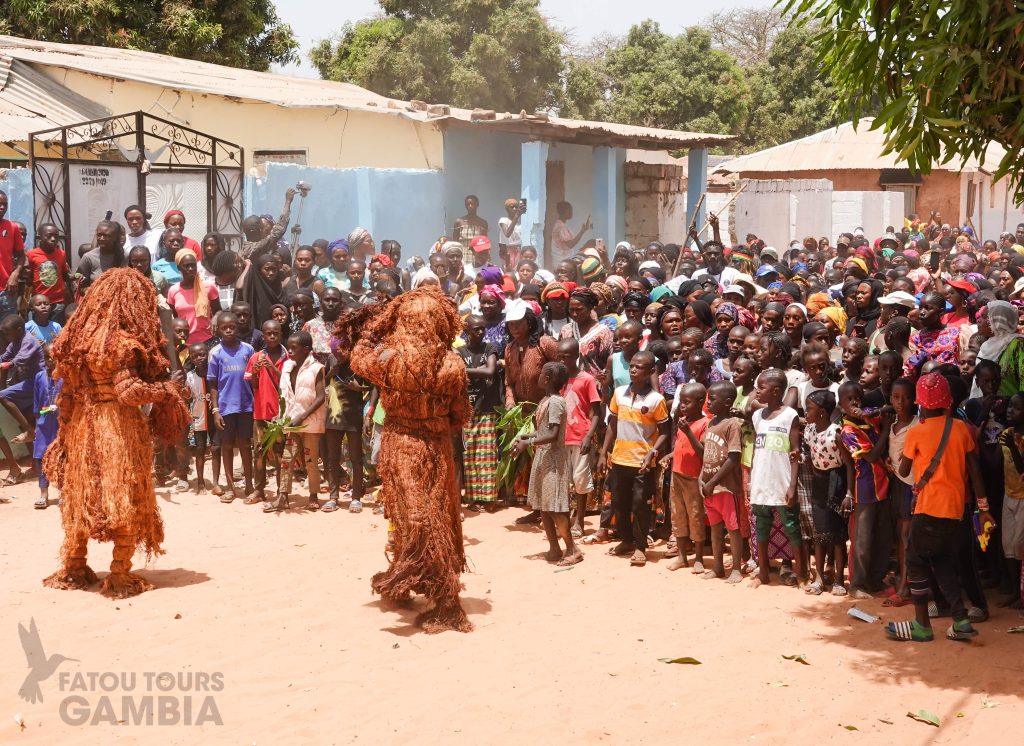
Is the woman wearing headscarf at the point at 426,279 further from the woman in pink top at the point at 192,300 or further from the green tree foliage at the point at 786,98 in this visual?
the green tree foliage at the point at 786,98

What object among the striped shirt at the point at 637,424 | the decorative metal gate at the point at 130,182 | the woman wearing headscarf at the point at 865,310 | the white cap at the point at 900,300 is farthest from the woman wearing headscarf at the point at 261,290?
the white cap at the point at 900,300

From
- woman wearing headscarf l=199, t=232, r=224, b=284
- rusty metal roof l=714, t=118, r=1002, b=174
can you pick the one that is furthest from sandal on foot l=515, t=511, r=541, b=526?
rusty metal roof l=714, t=118, r=1002, b=174

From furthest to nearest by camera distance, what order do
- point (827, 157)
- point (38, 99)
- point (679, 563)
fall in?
point (827, 157)
point (38, 99)
point (679, 563)

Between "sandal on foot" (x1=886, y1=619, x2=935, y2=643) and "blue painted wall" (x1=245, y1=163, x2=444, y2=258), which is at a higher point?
"blue painted wall" (x1=245, y1=163, x2=444, y2=258)

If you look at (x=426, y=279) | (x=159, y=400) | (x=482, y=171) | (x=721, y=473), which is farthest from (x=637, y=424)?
(x=482, y=171)

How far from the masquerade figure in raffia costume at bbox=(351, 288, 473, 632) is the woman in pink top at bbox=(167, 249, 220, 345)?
448 centimetres

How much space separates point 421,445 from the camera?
6.71 meters

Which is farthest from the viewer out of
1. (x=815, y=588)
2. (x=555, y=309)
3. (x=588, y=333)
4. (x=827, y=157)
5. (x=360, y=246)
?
(x=827, y=157)

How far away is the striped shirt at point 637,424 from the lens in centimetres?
805

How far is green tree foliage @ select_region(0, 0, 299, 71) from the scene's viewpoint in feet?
74.3

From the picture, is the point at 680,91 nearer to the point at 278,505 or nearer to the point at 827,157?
the point at 827,157

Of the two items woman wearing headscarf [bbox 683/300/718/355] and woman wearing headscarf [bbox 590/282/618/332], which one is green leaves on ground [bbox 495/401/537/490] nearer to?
woman wearing headscarf [bbox 590/282/618/332]

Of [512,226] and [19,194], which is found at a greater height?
[19,194]

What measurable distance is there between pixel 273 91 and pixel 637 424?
38.6 feet
